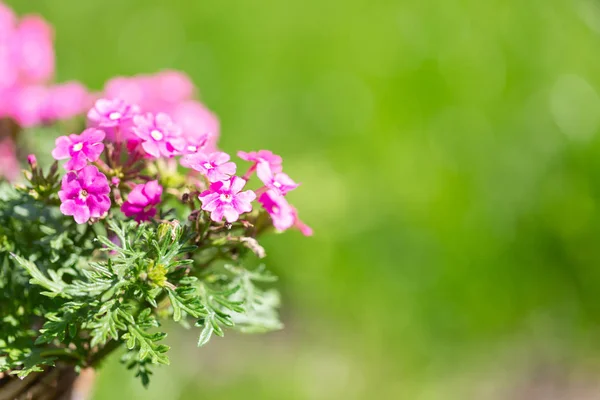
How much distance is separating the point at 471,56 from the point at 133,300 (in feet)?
8.21

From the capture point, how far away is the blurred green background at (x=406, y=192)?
2584 millimetres

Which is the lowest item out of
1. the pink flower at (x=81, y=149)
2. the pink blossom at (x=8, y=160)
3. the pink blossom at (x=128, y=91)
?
the pink blossom at (x=8, y=160)

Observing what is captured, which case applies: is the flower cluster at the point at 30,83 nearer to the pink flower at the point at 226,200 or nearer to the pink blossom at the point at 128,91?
the pink blossom at the point at 128,91

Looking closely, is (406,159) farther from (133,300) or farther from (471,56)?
(133,300)

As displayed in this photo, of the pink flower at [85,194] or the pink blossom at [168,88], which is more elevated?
the pink blossom at [168,88]

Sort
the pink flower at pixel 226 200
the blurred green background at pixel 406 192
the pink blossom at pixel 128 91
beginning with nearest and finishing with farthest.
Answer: the pink flower at pixel 226 200 < the pink blossom at pixel 128 91 < the blurred green background at pixel 406 192

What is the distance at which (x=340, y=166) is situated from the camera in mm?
2783

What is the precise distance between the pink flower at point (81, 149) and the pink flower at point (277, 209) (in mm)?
222

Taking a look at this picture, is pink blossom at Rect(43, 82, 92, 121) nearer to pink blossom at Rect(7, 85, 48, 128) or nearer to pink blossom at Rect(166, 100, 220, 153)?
pink blossom at Rect(7, 85, 48, 128)

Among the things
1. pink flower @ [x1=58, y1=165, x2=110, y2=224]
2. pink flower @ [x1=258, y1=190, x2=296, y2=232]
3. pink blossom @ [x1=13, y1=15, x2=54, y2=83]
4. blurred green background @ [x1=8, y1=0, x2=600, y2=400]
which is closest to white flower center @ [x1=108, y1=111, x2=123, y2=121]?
pink flower @ [x1=58, y1=165, x2=110, y2=224]

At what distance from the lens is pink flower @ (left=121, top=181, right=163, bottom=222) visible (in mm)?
938

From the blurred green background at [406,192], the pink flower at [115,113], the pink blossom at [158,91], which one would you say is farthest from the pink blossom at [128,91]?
the blurred green background at [406,192]

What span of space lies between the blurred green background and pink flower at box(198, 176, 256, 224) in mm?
1421

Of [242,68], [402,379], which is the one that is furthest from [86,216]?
[242,68]
